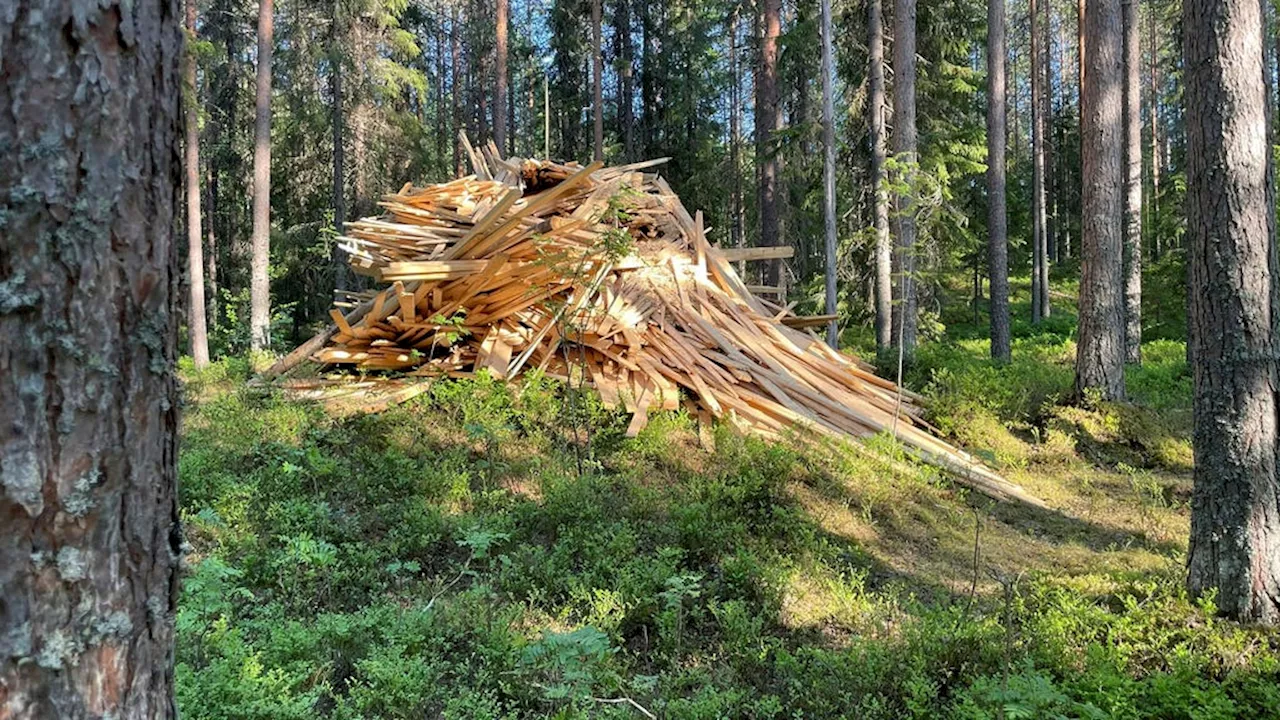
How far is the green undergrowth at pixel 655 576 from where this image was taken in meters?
3.33

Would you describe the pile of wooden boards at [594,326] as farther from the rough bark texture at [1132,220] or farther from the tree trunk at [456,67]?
the tree trunk at [456,67]

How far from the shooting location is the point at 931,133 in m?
14.4

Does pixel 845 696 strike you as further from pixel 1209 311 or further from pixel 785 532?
pixel 1209 311

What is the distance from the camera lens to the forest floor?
10.9ft

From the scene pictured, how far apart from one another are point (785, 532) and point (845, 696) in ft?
6.51

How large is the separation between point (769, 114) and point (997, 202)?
18.2 ft

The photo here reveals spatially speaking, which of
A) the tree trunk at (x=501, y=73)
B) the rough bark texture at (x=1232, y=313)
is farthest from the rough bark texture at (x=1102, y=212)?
the tree trunk at (x=501, y=73)

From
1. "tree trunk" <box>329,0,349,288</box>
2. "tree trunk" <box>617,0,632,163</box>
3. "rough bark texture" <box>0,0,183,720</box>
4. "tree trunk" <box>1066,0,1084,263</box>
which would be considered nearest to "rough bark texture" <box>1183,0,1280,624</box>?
"tree trunk" <box>1066,0,1084,263</box>

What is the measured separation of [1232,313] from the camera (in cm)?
440

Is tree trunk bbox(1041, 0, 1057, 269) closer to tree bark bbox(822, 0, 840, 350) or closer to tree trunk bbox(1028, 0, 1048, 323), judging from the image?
tree trunk bbox(1028, 0, 1048, 323)

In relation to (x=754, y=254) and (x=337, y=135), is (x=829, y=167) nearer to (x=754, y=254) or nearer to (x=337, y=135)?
(x=754, y=254)

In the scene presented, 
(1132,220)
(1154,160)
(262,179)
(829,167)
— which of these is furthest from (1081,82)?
(262,179)

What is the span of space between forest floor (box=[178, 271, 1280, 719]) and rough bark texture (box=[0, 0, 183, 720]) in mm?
1800

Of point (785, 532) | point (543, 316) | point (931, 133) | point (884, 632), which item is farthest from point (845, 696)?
point (931, 133)
